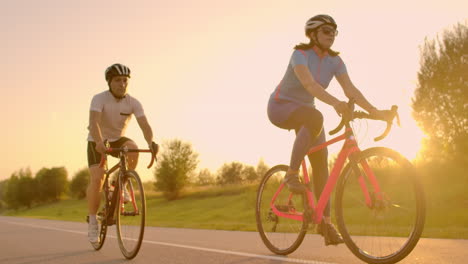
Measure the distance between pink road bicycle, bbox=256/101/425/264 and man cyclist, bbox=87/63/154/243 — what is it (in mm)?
2551

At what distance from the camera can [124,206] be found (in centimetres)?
624

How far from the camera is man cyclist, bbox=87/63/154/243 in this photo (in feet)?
21.1

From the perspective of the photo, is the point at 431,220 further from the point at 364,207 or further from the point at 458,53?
the point at 364,207

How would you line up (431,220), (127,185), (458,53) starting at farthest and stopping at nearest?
(458,53)
(431,220)
(127,185)

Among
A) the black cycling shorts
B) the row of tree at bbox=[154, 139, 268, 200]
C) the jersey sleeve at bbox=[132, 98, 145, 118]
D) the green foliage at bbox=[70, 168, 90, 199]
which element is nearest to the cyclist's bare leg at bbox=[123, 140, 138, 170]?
the black cycling shorts

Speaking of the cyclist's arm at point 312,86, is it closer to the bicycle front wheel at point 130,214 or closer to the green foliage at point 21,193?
the bicycle front wheel at point 130,214

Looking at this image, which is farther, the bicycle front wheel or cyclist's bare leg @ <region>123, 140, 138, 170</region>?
cyclist's bare leg @ <region>123, 140, 138, 170</region>

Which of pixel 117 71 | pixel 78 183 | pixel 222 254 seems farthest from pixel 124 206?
pixel 78 183

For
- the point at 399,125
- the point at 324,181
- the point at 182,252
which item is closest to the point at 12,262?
the point at 182,252

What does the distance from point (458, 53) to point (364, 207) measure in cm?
2516

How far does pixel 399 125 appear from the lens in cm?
429

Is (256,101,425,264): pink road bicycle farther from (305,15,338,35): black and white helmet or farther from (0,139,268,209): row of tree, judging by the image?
(0,139,268,209): row of tree

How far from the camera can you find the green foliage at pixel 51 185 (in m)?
120

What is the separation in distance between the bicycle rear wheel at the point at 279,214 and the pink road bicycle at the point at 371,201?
0.05 meters
